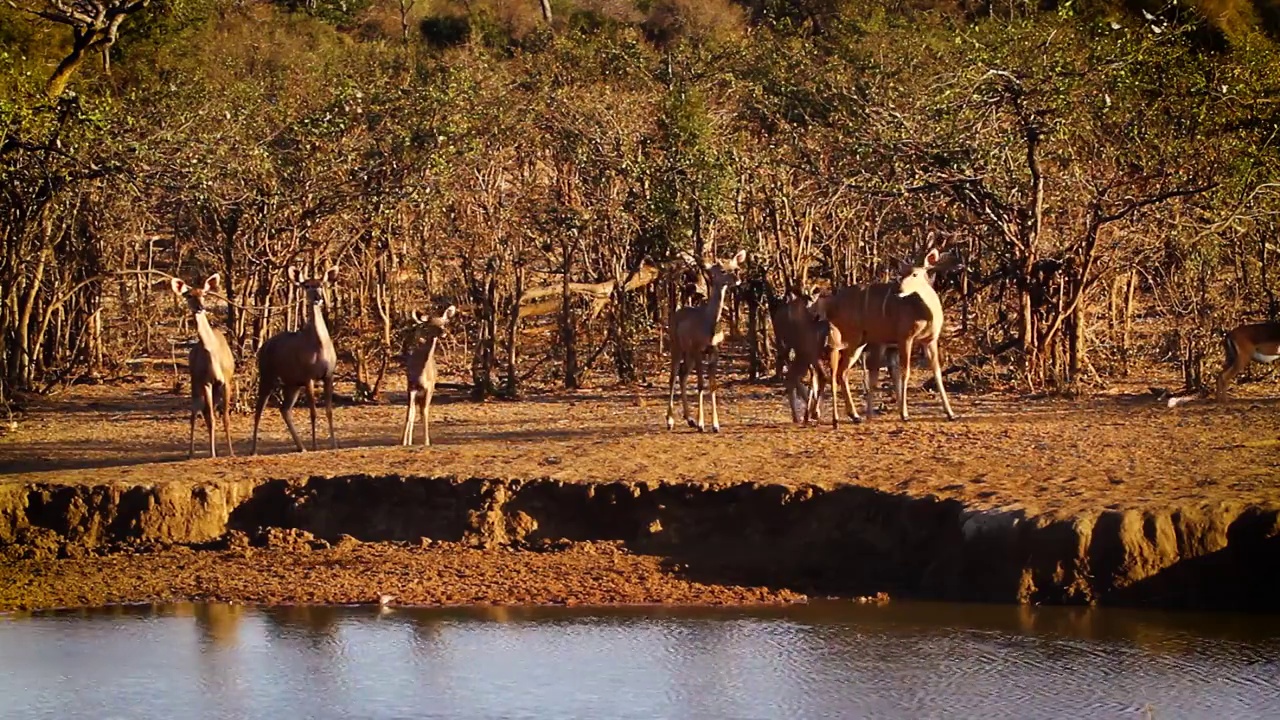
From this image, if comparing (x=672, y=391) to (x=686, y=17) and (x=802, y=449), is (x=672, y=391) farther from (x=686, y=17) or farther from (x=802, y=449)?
(x=686, y=17)

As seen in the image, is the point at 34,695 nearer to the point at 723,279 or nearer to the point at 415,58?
the point at 723,279

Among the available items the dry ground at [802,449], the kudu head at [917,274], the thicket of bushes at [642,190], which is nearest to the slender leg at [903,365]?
the dry ground at [802,449]

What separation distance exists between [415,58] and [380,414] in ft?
38.9

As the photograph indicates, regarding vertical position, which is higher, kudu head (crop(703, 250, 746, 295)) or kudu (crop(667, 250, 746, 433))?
kudu head (crop(703, 250, 746, 295))

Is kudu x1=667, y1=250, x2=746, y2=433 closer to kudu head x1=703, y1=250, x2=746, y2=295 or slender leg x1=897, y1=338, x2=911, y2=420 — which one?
kudu head x1=703, y1=250, x2=746, y2=295

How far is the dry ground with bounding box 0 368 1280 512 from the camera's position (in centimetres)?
1397

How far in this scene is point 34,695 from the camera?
1148 centimetres

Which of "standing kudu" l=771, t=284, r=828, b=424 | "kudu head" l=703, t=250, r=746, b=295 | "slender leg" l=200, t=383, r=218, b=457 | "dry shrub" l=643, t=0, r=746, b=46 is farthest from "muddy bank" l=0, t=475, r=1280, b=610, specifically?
"dry shrub" l=643, t=0, r=746, b=46

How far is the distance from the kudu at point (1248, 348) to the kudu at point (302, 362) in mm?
8926

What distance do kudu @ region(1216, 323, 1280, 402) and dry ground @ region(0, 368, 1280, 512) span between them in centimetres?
41

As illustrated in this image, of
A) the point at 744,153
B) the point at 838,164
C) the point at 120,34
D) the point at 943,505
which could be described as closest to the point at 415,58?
the point at 120,34

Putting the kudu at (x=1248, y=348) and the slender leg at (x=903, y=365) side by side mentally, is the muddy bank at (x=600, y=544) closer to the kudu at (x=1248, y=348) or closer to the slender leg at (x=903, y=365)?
the slender leg at (x=903, y=365)

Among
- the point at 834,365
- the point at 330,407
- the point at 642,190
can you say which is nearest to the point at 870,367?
the point at 834,365

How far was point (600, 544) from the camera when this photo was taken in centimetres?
1432
